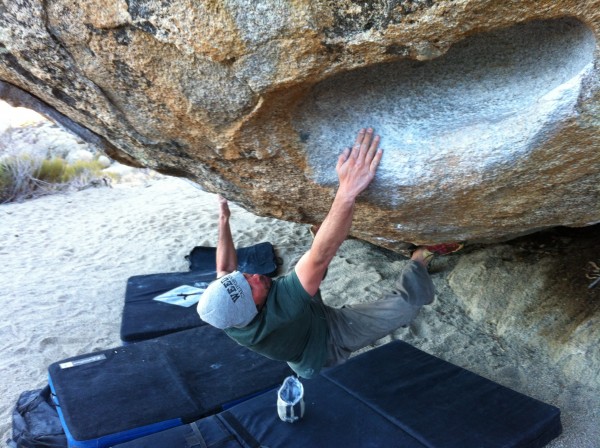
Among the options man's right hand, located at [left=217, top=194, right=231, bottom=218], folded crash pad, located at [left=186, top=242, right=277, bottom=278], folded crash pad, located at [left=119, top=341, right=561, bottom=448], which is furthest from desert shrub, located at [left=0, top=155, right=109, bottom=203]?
folded crash pad, located at [left=119, top=341, right=561, bottom=448]

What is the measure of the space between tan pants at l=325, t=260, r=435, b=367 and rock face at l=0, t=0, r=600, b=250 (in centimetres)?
39

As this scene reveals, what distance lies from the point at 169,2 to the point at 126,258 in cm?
418

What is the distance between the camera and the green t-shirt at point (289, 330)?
7.17 feet

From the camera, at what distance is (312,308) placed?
2520 millimetres

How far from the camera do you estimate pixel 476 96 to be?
1.94 metres

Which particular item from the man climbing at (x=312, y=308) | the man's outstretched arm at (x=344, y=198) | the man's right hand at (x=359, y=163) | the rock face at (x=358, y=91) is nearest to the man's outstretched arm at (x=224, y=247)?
the rock face at (x=358, y=91)

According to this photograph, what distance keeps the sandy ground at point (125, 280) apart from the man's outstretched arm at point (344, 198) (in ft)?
4.60

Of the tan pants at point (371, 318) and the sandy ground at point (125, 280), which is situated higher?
the tan pants at point (371, 318)

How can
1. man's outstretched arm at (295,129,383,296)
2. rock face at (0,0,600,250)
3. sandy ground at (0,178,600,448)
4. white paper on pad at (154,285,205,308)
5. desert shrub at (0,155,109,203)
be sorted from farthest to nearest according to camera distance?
desert shrub at (0,155,109,203) → white paper on pad at (154,285,205,308) → sandy ground at (0,178,600,448) → man's outstretched arm at (295,129,383,296) → rock face at (0,0,600,250)

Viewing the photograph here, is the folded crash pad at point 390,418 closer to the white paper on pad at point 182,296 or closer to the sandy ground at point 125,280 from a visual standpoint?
the sandy ground at point 125,280

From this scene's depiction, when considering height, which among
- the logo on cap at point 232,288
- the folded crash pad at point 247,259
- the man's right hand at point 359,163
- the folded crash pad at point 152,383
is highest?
the man's right hand at point 359,163

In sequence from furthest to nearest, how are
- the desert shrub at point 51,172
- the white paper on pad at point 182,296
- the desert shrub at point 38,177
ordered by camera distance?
the desert shrub at point 51,172 → the desert shrub at point 38,177 → the white paper on pad at point 182,296

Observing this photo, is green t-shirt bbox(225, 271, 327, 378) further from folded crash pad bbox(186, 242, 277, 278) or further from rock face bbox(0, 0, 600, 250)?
folded crash pad bbox(186, 242, 277, 278)

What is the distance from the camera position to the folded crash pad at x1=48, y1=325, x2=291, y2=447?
2.53 metres
